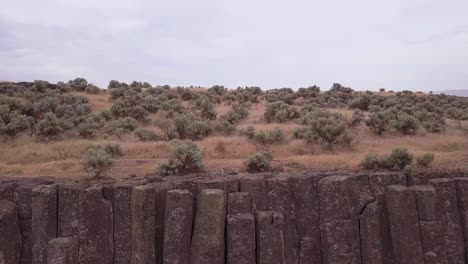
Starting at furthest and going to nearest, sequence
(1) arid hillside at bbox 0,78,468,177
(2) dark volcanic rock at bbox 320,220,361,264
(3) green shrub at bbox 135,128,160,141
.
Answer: (3) green shrub at bbox 135,128,160,141 < (1) arid hillside at bbox 0,78,468,177 < (2) dark volcanic rock at bbox 320,220,361,264

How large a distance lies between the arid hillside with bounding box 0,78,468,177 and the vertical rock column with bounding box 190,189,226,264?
828 centimetres

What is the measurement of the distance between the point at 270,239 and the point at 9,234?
4.58 meters

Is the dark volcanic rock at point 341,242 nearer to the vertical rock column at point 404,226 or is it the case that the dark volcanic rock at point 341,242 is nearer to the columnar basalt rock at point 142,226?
the vertical rock column at point 404,226

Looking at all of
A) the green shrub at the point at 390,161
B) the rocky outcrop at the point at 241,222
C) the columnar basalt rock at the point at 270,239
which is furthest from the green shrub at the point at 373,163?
the columnar basalt rock at the point at 270,239

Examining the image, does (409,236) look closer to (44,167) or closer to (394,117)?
(44,167)

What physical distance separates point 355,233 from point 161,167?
9.23 metres

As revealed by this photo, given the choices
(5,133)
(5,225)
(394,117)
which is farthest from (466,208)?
(5,133)

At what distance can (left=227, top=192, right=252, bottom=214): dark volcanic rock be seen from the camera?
7.56 meters

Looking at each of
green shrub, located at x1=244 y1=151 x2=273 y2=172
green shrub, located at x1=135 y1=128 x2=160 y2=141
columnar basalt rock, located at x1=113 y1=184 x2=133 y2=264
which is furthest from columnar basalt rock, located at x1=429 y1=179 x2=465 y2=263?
green shrub, located at x1=135 y1=128 x2=160 y2=141

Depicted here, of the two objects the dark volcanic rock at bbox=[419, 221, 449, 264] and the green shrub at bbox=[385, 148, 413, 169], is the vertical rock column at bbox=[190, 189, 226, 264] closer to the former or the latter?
the dark volcanic rock at bbox=[419, 221, 449, 264]

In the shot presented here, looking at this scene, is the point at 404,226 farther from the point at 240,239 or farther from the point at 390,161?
the point at 390,161

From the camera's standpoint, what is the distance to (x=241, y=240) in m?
7.30

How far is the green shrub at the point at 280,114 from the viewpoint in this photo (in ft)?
90.5

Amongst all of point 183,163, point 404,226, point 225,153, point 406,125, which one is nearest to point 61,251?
point 404,226
